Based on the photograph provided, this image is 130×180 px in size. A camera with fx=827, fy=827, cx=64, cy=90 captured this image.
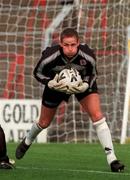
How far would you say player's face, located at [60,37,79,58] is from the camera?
775 centimetres

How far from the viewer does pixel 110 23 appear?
15.7 metres

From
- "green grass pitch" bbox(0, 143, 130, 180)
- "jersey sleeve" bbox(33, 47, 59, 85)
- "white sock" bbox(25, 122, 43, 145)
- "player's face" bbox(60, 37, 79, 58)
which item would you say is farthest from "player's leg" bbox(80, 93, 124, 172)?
"white sock" bbox(25, 122, 43, 145)

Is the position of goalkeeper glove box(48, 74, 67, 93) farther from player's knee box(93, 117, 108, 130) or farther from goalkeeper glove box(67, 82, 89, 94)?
player's knee box(93, 117, 108, 130)

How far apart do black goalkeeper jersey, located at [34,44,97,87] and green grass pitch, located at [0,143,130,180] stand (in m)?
0.88

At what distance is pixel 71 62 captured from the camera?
26.4 ft

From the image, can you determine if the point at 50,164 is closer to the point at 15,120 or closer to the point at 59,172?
the point at 59,172

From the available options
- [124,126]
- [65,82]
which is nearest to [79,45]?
[65,82]

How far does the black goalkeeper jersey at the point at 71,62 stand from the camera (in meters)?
8.01

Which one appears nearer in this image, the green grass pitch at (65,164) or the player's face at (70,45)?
the green grass pitch at (65,164)

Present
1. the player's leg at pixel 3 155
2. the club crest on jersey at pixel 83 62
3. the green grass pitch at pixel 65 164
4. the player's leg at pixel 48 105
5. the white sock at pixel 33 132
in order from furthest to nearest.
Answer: the white sock at pixel 33 132
the player's leg at pixel 48 105
the club crest on jersey at pixel 83 62
the player's leg at pixel 3 155
the green grass pitch at pixel 65 164

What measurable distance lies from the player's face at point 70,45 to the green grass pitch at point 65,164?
1.12 m

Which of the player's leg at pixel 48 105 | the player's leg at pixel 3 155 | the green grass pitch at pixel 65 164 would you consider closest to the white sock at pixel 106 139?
the green grass pitch at pixel 65 164

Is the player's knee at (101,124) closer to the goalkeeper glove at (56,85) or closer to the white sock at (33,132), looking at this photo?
the goalkeeper glove at (56,85)

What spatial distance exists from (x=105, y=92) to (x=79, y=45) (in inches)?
292
